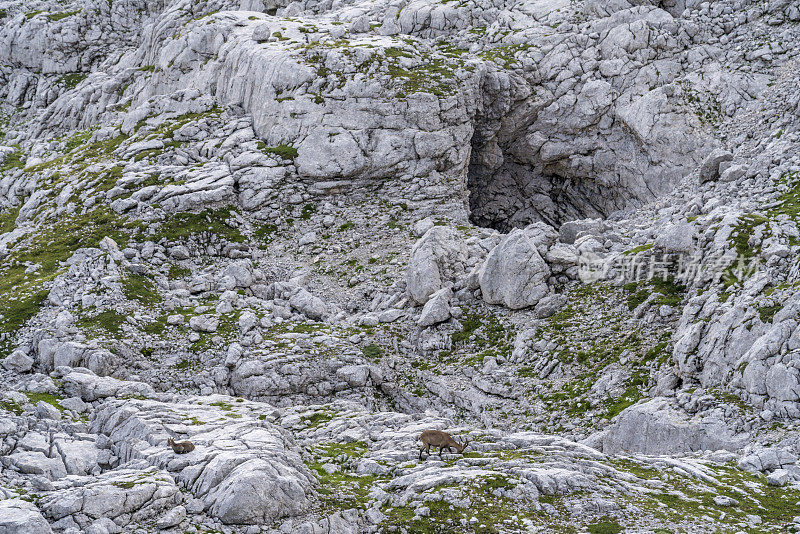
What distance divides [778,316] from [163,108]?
44438mm

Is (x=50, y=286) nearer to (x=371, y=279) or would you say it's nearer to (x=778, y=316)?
(x=371, y=279)

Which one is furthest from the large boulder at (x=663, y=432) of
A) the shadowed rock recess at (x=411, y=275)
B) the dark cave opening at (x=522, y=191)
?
the dark cave opening at (x=522, y=191)

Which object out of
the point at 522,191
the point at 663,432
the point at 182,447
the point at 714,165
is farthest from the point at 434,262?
the point at 522,191

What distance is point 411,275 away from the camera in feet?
116

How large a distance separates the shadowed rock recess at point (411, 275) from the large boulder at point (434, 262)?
0.18m

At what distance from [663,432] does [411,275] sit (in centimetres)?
1567

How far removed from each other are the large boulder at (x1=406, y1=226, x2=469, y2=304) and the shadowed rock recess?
175 mm

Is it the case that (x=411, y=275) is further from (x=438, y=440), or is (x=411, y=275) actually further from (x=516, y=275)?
(x=438, y=440)

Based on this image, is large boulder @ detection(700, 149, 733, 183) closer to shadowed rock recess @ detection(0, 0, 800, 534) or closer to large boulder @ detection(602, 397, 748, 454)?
shadowed rock recess @ detection(0, 0, 800, 534)

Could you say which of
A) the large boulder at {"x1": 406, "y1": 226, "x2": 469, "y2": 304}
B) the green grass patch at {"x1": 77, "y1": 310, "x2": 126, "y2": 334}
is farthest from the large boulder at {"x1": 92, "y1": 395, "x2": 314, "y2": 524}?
the large boulder at {"x1": 406, "y1": 226, "x2": 469, "y2": 304}

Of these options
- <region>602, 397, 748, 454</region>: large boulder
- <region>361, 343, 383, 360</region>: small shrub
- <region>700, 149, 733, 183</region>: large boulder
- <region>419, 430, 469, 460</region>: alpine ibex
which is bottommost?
<region>361, 343, 383, 360</region>: small shrub

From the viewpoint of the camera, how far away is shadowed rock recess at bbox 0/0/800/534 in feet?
62.0

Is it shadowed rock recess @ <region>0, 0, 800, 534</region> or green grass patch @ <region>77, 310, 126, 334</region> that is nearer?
shadowed rock recess @ <region>0, 0, 800, 534</region>

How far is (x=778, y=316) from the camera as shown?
23.4 meters
